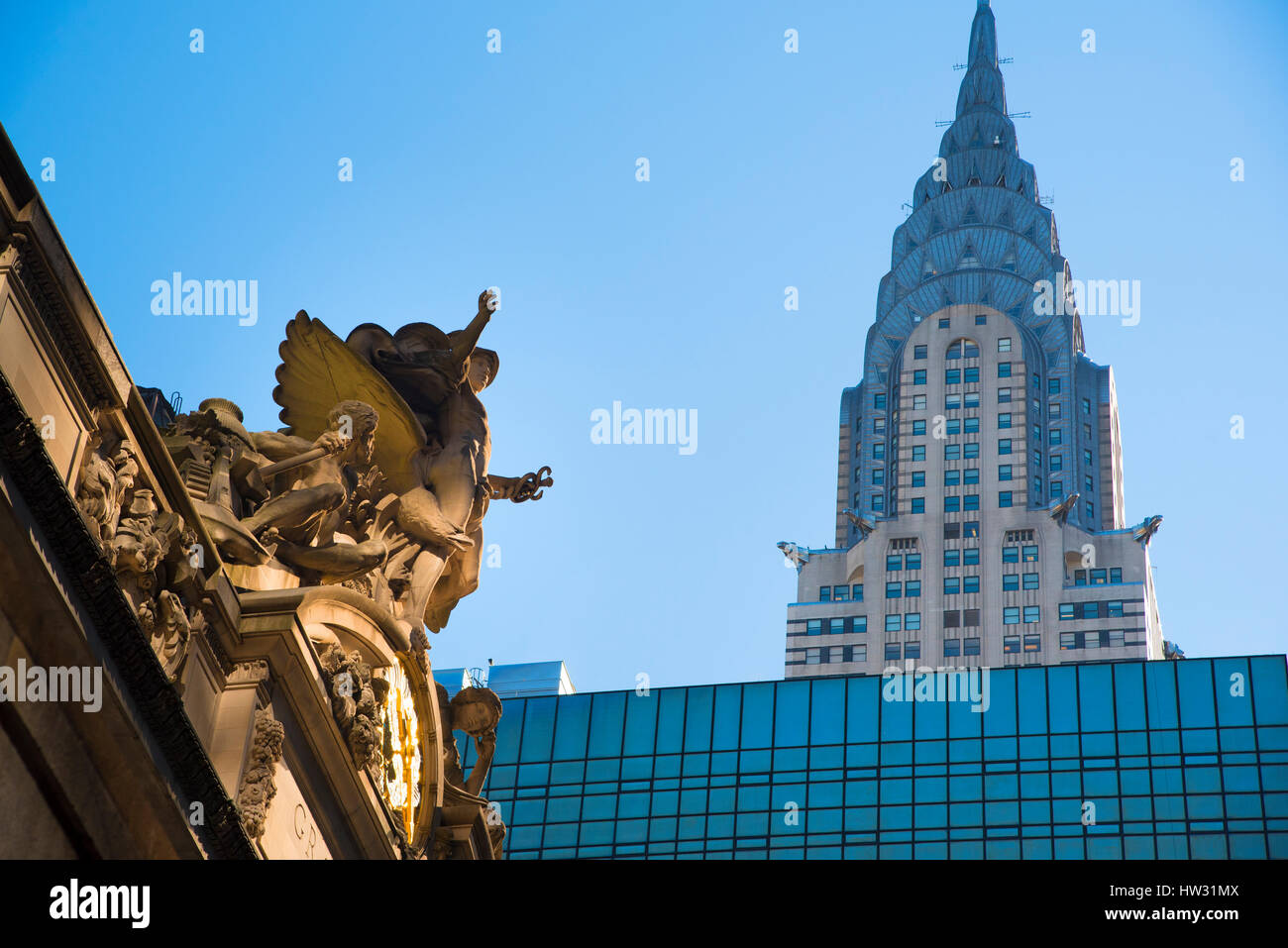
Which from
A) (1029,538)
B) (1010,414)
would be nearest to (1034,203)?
(1010,414)

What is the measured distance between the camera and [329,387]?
28234 millimetres

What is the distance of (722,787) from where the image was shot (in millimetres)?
75625

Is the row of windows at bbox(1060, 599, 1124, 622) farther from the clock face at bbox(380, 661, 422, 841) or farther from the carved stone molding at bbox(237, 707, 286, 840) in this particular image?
the carved stone molding at bbox(237, 707, 286, 840)

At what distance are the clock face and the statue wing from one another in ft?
10.6

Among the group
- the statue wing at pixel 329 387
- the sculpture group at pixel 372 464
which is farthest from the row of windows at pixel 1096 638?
the statue wing at pixel 329 387

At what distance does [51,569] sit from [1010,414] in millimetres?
129072

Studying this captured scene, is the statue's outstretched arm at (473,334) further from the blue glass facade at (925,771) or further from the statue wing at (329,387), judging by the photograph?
the blue glass facade at (925,771)

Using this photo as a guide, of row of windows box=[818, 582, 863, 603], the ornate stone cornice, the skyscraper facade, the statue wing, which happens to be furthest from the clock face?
row of windows box=[818, 582, 863, 603]

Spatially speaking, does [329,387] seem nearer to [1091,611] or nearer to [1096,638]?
[1096,638]

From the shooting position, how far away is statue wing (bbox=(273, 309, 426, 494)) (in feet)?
92.6

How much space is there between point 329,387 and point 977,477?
11550cm

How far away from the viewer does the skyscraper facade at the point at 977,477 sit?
439 ft

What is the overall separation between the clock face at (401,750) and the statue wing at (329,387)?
10.6 ft
